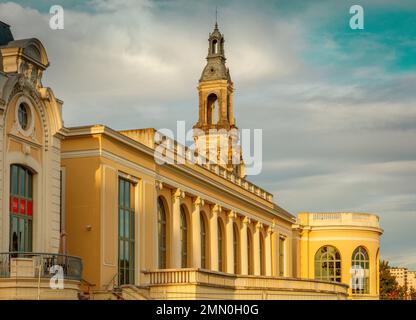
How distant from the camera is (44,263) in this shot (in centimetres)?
3006

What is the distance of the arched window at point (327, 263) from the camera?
79.2 metres

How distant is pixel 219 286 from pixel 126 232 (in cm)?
555

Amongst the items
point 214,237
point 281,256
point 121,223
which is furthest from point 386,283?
point 121,223

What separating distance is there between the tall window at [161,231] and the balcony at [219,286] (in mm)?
5454

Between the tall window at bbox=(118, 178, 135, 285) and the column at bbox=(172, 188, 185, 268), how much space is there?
5153 mm

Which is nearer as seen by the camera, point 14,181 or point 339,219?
point 14,181

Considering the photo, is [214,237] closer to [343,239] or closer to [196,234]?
[196,234]

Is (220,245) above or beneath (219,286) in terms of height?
above

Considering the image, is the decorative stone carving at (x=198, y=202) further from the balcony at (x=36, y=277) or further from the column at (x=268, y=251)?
the balcony at (x=36, y=277)

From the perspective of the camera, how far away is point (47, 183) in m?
33.2

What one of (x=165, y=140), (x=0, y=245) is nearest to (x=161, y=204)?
(x=165, y=140)

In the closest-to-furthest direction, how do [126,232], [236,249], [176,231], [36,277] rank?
1. [36,277]
2. [126,232]
3. [176,231]
4. [236,249]

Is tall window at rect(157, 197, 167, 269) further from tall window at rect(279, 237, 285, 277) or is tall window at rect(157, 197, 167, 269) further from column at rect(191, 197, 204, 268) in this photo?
tall window at rect(279, 237, 285, 277)
